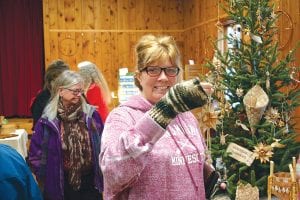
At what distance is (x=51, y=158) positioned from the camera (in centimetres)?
290

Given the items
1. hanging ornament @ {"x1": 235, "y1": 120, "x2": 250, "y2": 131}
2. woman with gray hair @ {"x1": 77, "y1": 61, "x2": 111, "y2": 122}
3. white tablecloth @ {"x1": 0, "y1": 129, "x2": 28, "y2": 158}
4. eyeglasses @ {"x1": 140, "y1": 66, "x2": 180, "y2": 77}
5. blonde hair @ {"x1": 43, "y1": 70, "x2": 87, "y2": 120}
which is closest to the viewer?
eyeglasses @ {"x1": 140, "y1": 66, "x2": 180, "y2": 77}

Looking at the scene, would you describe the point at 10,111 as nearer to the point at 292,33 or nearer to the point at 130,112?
the point at 292,33

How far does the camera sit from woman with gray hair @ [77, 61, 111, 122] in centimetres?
445

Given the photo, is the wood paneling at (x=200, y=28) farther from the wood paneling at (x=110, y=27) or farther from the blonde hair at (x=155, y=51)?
the blonde hair at (x=155, y=51)

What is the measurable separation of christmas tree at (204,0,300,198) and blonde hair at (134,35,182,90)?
5.20 feet

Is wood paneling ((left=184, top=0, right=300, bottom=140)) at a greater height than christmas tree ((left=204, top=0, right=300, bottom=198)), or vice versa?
wood paneling ((left=184, top=0, right=300, bottom=140))

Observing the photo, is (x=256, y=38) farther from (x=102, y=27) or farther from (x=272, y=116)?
(x=102, y=27)

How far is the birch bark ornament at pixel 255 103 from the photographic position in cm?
287

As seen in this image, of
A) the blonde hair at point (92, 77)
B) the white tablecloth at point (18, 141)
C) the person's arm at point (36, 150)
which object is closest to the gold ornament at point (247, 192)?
the person's arm at point (36, 150)

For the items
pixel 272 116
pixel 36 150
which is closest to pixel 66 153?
pixel 36 150

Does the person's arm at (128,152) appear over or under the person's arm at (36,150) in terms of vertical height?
over

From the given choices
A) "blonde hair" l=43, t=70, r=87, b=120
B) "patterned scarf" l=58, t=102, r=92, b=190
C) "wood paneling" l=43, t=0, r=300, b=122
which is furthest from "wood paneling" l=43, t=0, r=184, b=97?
"patterned scarf" l=58, t=102, r=92, b=190

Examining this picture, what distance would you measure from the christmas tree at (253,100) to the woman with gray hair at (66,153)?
2.96 feet

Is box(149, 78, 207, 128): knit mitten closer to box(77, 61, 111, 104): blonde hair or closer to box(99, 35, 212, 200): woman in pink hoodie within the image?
box(99, 35, 212, 200): woman in pink hoodie
